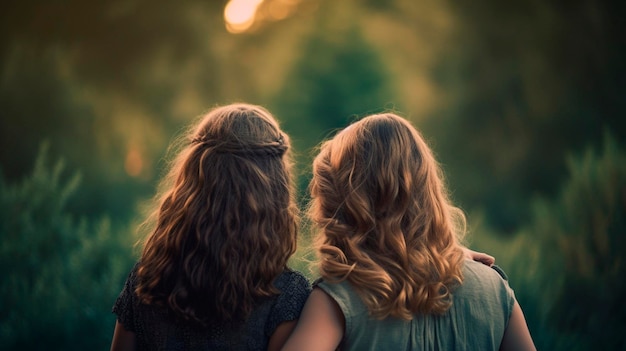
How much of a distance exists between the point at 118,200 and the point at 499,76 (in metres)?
2.35

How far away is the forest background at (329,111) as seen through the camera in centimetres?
363

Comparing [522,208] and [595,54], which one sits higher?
[595,54]

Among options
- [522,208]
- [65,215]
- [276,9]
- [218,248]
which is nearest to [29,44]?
[65,215]

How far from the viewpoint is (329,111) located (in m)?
3.96

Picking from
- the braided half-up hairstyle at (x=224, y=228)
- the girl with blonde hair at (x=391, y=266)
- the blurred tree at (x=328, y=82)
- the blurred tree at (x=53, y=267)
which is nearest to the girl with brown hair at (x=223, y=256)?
the braided half-up hairstyle at (x=224, y=228)

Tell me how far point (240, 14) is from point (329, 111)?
2.51 feet

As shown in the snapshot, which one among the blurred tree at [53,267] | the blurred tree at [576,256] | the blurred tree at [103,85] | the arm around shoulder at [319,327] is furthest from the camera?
the blurred tree at [576,256]

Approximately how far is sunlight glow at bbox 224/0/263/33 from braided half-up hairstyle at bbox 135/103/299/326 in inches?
79.2

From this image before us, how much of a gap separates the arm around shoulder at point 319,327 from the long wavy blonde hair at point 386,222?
71 mm

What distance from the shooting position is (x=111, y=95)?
12.3ft

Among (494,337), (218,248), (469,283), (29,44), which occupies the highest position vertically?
(29,44)

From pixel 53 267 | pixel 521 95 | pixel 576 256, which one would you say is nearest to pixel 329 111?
pixel 521 95

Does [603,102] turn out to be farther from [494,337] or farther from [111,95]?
[111,95]

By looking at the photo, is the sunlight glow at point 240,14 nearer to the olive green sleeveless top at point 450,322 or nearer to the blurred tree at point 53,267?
the blurred tree at point 53,267
